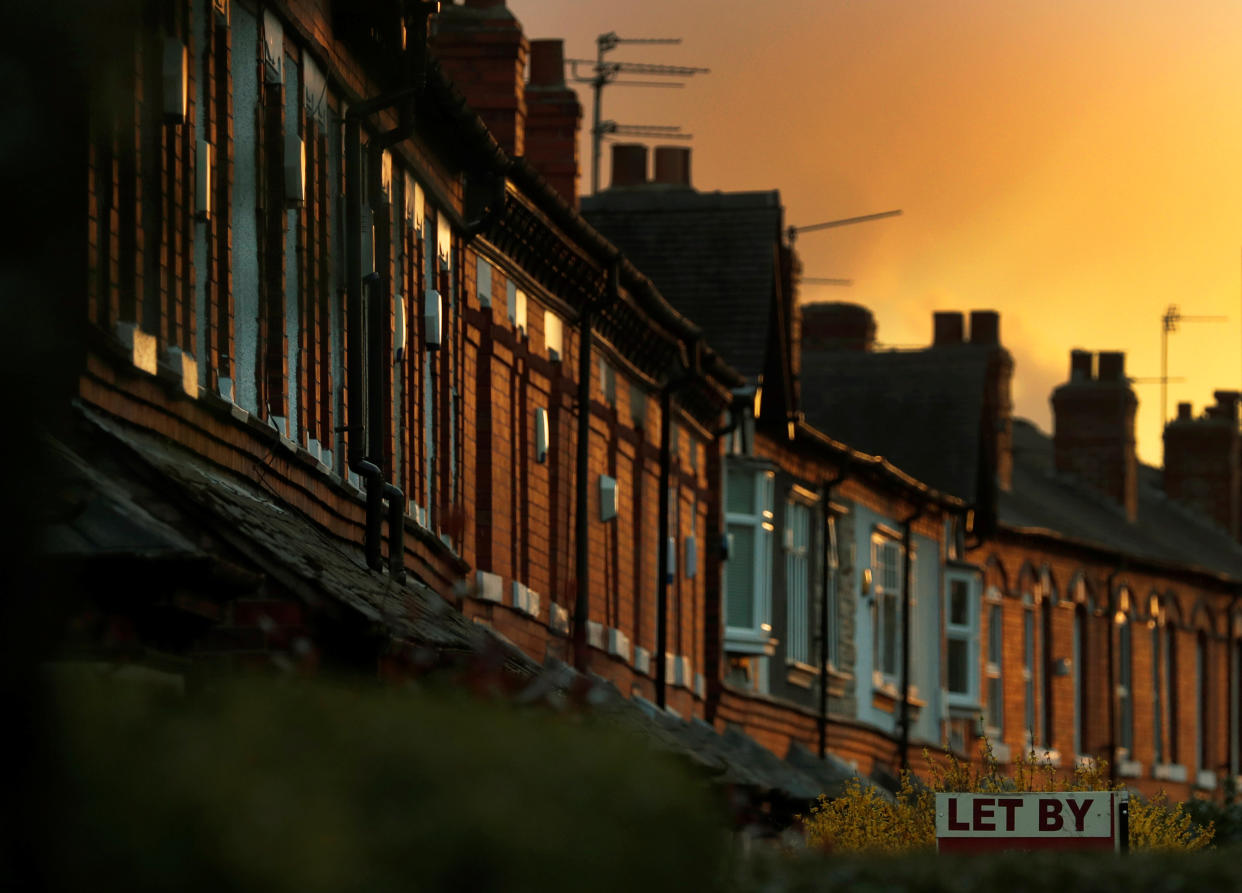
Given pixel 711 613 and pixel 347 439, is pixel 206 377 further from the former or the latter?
pixel 711 613

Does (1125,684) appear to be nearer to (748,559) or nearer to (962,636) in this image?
(962,636)

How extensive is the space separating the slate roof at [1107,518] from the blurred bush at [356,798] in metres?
38.1

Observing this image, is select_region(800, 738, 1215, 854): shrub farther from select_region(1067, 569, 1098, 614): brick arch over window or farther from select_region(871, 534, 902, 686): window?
select_region(1067, 569, 1098, 614): brick arch over window

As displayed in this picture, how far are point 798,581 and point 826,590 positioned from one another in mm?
390

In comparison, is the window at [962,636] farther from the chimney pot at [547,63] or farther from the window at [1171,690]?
the chimney pot at [547,63]

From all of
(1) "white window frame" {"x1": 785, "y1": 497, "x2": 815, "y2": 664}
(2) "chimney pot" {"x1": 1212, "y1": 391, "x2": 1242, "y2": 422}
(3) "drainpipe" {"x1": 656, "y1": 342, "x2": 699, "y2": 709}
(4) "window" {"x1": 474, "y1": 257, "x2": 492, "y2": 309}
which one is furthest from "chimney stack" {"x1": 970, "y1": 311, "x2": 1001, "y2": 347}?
(4) "window" {"x1": 474, "y1": 257, "x2": 492, "y2": 309}

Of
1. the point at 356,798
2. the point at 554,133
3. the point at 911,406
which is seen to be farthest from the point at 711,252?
the point at 356,798

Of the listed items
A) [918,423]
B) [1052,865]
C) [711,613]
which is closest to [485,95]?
[711,613]

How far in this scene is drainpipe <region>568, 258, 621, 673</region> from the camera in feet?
78.6

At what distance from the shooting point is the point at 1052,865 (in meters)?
7.52

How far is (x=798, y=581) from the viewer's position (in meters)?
Answer: 35.3

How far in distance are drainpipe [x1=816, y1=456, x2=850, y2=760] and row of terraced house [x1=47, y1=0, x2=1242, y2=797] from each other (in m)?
0.09

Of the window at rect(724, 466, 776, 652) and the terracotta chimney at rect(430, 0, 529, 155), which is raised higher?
the terracotta chimney at rect(430, 0, 529, 155)

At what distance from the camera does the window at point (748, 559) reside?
32.4 meters
